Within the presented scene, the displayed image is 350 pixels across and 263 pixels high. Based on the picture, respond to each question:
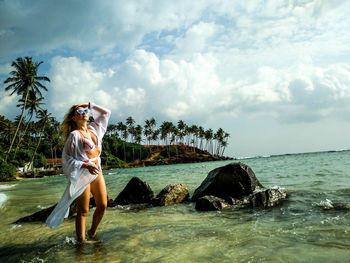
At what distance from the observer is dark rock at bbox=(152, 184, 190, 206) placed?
7.56m

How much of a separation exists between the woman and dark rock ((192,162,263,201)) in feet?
15.7

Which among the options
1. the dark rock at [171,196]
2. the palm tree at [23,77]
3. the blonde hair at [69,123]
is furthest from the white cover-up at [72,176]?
the palm tree at [23,77]

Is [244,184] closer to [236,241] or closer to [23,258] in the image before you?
[236,241]

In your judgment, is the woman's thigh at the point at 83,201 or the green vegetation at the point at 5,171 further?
the green vegetation at the point at 5,171

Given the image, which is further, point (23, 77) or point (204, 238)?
point (23, 77)

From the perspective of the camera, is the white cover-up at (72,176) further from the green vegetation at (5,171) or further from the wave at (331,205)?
the green vegetation at (5,171)

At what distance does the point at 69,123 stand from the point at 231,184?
5.81 metres

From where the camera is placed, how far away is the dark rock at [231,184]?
7902 millimetres

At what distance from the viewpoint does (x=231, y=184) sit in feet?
26.2

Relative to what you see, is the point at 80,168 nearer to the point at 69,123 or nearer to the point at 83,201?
the point at 83,201

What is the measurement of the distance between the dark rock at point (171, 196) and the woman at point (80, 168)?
3603 millimetres

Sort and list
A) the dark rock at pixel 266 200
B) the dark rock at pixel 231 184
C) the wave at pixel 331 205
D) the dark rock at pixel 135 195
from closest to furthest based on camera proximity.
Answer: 1. the wave at pixel 331 205
2. the dark rock at pixel 266 200
3. the dark rock at pixel 231 184
4. the dark rock at pixel 135 195

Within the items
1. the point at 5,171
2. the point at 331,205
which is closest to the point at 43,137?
the point at 5,171

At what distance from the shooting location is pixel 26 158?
55.2m
